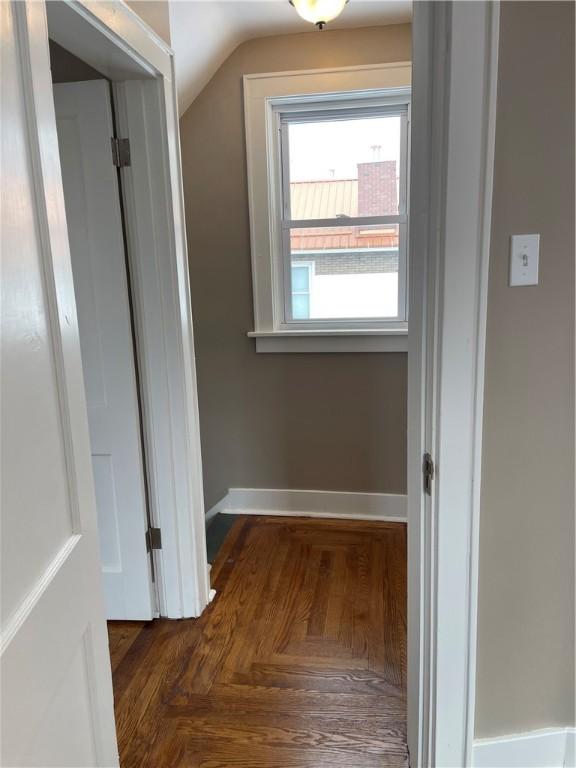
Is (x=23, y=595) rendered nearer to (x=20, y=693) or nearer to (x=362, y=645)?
(x=20, y=693)

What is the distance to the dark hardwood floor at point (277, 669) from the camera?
4.84 ft

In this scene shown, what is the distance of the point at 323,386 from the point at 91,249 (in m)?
1.35


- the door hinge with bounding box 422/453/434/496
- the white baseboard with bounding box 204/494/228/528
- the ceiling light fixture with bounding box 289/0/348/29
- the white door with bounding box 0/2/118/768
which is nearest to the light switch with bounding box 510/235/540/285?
the door hinge with bounding box 422/453/434/496

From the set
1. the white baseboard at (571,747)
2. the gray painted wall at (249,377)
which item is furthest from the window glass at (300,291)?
the white baseboard at (571,747)

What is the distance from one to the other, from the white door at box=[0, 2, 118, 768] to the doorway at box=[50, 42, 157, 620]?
2.93 ft

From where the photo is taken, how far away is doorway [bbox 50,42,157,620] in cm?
170

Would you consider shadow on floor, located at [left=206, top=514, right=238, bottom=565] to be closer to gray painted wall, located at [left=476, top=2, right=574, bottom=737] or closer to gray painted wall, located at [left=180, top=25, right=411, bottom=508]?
gray painted wall, located at [left=180, top=25, right=411, bottom=508]

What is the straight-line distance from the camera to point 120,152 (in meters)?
1.73

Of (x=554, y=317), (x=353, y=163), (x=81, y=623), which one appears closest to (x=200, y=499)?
(x=81, y=623)

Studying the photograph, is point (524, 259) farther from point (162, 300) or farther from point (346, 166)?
point (346, 166)

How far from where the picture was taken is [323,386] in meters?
2.71

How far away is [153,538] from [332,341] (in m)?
1.27

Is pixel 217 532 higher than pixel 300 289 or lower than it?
lower

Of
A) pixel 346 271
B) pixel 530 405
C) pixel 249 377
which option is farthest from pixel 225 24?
pixel 530 405
